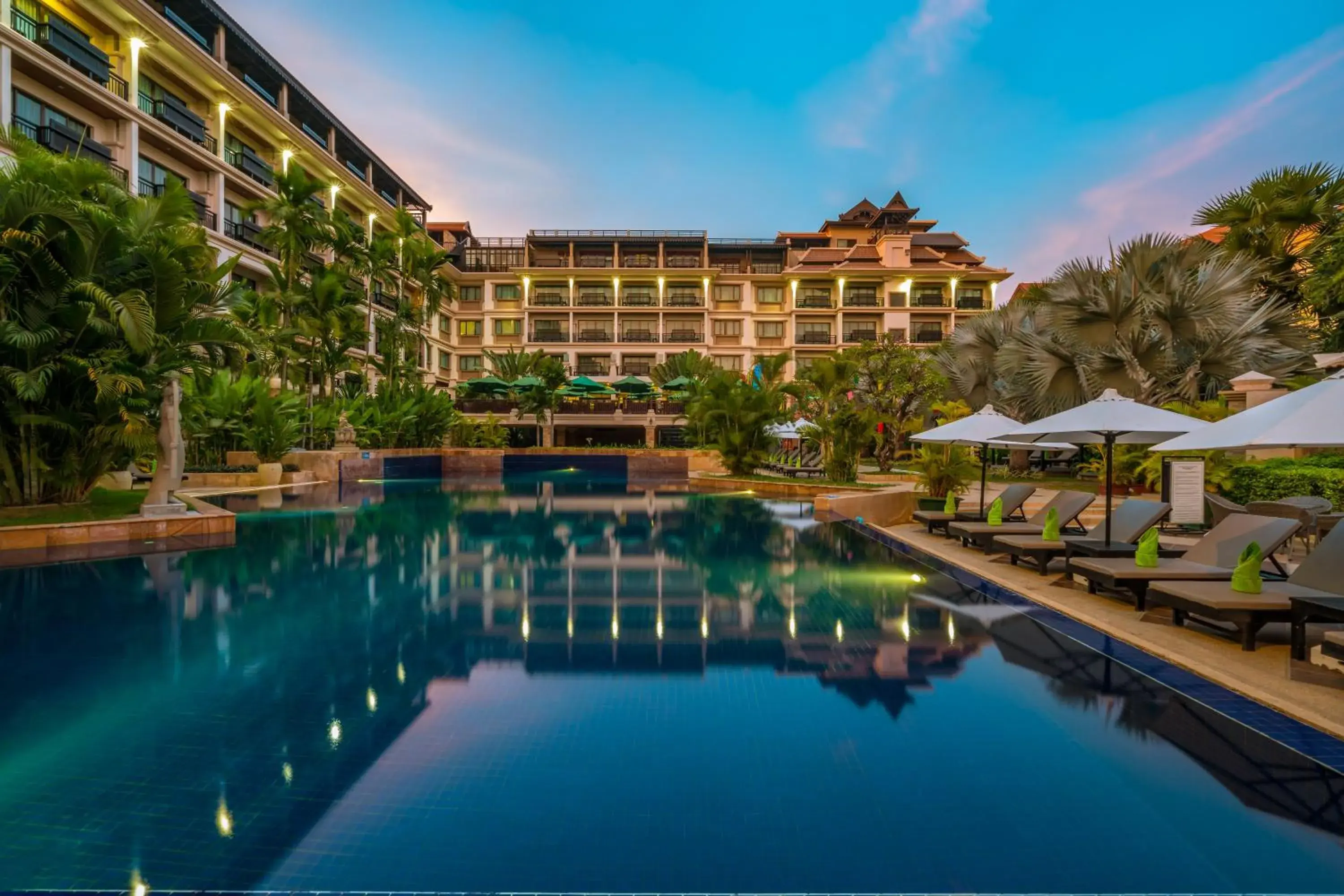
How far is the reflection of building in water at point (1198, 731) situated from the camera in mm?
3322

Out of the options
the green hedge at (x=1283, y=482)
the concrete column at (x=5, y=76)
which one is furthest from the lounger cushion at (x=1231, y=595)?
the concrete column at (x=5, y=76)

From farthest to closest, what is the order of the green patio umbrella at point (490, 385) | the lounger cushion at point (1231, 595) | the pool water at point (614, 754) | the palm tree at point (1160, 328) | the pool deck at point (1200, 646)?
the green patio umbrella at point (490, 385)
the palm tree at point (1160, 328)
the lounger cushion at point (1231, 595)
the pool deck at point (1200, 646)
the pool water at point (614, 754)

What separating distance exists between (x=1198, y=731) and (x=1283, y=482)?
11290mm

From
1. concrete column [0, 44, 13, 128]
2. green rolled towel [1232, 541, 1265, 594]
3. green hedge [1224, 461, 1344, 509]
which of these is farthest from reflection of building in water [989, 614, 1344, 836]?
concrete column [0, 44, 13, 128]

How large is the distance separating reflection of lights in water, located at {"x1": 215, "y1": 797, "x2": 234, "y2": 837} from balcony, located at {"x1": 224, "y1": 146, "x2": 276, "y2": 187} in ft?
98.4

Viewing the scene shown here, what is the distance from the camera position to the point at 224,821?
3166 millimetres

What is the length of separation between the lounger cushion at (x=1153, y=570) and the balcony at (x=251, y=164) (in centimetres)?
3055

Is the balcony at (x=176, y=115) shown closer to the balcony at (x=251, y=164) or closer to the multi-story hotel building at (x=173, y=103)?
the multi-story hotel building at (x=173, y=103)

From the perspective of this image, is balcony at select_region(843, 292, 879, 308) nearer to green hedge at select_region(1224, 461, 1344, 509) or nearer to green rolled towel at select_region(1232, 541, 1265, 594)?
green hedge at select_region(1224, 461, 1344, 509)

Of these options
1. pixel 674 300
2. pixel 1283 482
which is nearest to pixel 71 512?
pixel 1283 482

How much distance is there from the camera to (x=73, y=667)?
5.25 metres

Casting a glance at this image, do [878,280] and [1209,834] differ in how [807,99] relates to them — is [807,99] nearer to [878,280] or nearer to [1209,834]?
[878,280]

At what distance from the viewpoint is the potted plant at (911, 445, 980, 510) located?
44.1ft

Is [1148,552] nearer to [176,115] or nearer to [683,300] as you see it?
[176,115]
